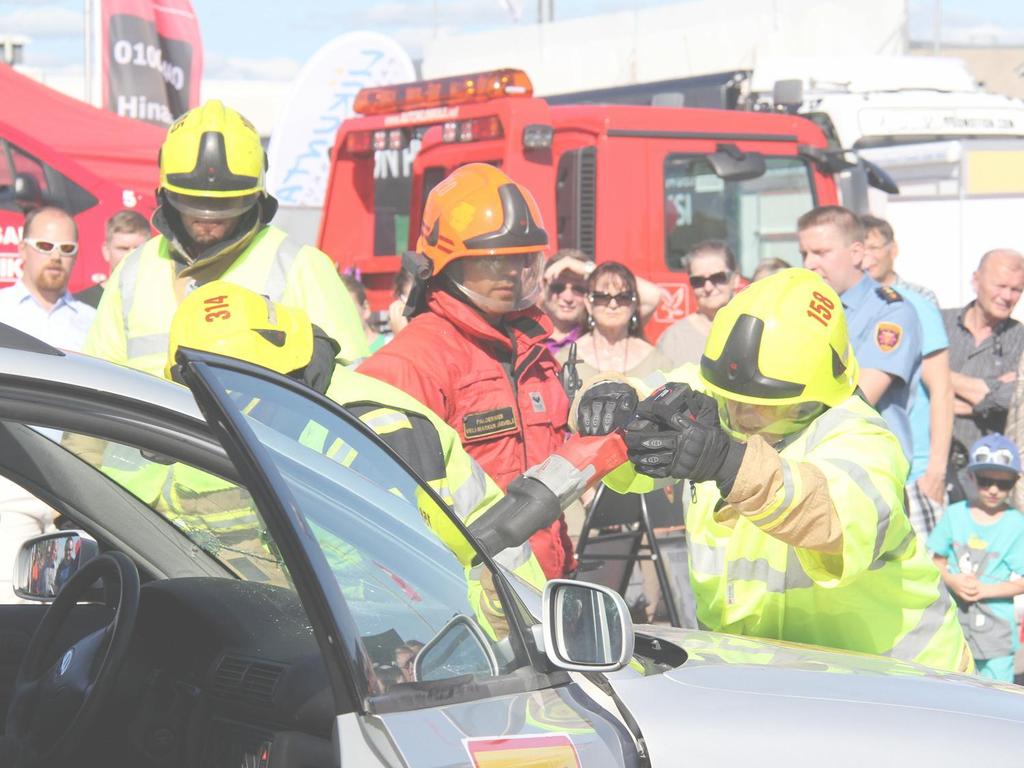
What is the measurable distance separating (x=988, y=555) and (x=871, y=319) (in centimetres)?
116

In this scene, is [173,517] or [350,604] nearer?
[350,604]

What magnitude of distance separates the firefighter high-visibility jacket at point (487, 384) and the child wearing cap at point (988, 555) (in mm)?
2541

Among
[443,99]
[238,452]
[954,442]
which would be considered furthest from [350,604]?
[443,99]

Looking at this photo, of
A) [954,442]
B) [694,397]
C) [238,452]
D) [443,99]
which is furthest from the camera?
[443,99]

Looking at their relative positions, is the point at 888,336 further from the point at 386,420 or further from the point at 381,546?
the point at 381,546

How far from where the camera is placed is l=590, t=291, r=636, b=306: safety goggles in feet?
21.8

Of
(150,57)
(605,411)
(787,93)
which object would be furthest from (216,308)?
(150,57)

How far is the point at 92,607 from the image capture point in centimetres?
271

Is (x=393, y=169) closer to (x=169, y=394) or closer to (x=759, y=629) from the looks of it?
(x=759, y=629)

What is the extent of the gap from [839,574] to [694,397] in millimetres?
430

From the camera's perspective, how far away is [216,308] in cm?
336

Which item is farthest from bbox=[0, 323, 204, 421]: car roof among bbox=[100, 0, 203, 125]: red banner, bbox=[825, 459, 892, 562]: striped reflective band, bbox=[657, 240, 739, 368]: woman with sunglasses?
bbox=[100, 0, 203, 125]: red banner

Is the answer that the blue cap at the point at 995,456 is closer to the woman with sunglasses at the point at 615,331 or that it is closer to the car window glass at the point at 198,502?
the woman with sunglasses at the point at 615,331

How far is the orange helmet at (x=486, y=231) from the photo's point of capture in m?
3.88
